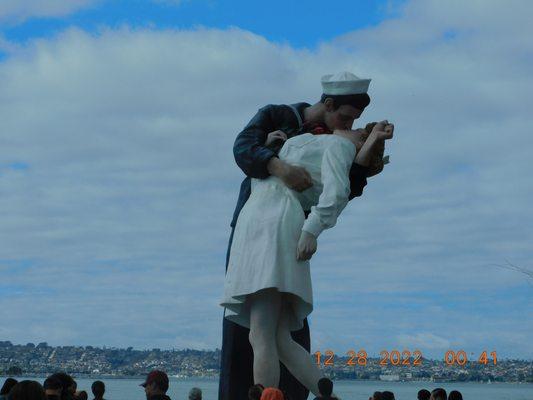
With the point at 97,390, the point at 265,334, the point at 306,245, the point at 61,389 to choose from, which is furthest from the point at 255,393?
the point at 97,390

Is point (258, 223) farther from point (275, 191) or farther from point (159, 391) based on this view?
point (159, 391)

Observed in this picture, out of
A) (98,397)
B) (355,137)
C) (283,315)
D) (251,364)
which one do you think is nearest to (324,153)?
(355,137)

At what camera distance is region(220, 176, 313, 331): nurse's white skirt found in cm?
773

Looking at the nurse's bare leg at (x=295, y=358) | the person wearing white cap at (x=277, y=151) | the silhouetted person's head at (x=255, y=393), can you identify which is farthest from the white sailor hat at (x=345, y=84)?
the silhouetted person's head at (x=255, y=393)

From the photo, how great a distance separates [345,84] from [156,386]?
8.54 ft

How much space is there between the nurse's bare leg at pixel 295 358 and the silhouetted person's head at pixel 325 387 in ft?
0.89

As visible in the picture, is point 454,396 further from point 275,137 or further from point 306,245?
point 275,137

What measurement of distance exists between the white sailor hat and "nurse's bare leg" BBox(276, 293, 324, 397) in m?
1.58

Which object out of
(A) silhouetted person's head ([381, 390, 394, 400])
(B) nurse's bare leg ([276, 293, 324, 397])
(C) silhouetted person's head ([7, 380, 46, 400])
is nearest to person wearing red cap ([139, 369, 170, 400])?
(B) nurse's bare leg ([276, 293, 324, 397])

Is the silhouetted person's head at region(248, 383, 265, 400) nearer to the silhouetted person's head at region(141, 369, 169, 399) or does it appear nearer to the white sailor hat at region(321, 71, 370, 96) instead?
the silhouetted person's head at region(141, 369, 169, 399)

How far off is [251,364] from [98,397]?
1534 mm

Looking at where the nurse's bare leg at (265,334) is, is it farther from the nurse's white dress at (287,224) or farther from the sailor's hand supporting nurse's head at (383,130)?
the sailor's hand supporting nurse's head at (383,130)

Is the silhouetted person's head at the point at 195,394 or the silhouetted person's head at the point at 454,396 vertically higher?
the silhouetted person's head at the point at 454,396

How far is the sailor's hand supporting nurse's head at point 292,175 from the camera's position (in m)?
8.00
